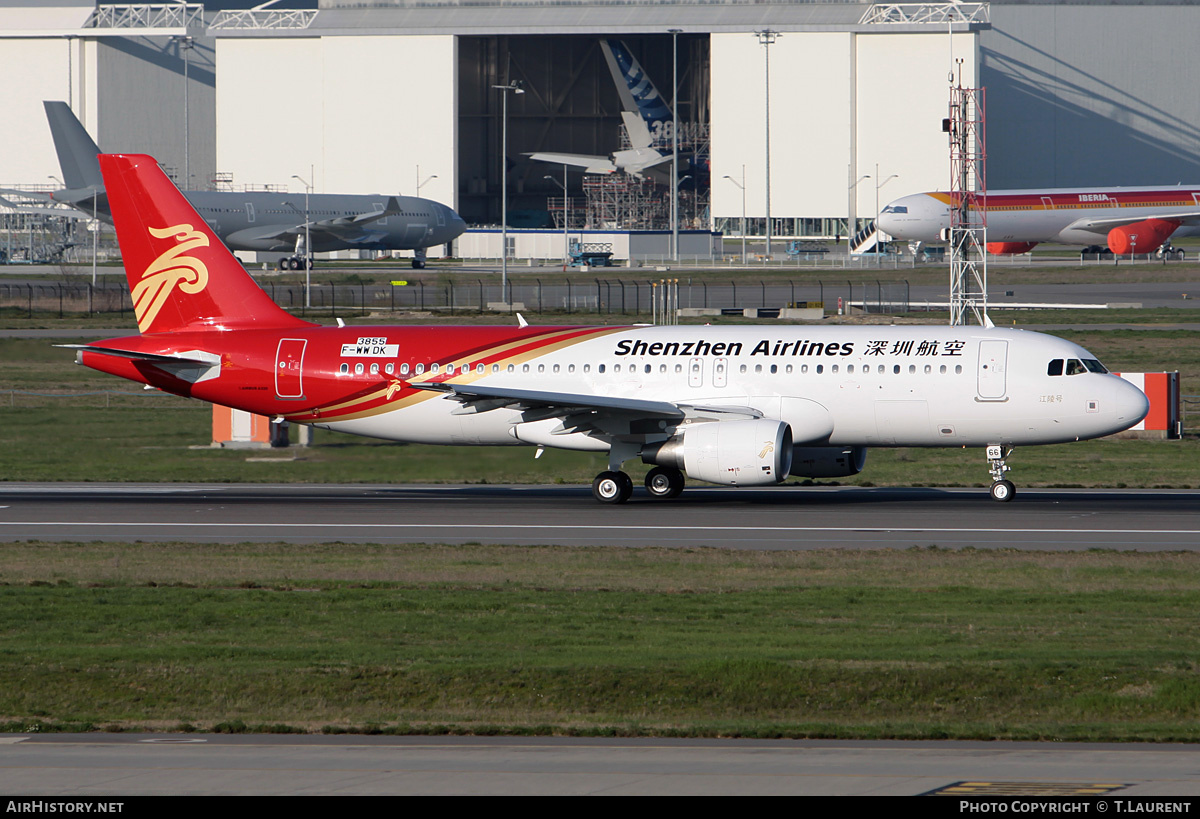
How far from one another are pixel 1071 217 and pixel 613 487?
9552 centimetres

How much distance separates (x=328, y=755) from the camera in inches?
532

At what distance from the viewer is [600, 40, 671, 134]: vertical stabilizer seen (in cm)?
15362

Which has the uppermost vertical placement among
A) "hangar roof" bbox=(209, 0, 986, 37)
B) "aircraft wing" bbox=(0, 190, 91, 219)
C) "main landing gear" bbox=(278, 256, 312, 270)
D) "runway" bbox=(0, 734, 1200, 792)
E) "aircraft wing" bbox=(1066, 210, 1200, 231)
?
"hangar roof" bbox=(209, 0, 986, 37)

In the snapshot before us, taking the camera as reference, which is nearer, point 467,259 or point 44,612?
point 44,612

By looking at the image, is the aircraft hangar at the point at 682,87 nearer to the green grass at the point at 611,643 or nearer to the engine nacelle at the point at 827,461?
the engine nacelle at the point at 827,461

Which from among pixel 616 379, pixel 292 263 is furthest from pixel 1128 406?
pixel 292 263

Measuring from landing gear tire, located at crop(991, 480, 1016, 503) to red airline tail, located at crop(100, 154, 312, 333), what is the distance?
16922 millimetres

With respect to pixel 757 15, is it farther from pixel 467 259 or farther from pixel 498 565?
pixel 498 565

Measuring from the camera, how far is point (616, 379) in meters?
34.3

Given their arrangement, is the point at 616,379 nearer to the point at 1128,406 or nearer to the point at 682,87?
the point at 1128,406

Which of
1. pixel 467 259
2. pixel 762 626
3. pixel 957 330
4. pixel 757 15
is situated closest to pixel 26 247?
pixel 467 259

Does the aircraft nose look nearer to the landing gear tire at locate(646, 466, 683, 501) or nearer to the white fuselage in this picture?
the white fuselage

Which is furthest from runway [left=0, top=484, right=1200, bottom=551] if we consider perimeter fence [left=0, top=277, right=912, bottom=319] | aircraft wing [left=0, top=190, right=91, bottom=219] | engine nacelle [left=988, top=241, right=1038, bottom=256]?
aircraft wing [left=0, top=190, right=91, bottom=219]

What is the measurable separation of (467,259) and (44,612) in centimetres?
12636
